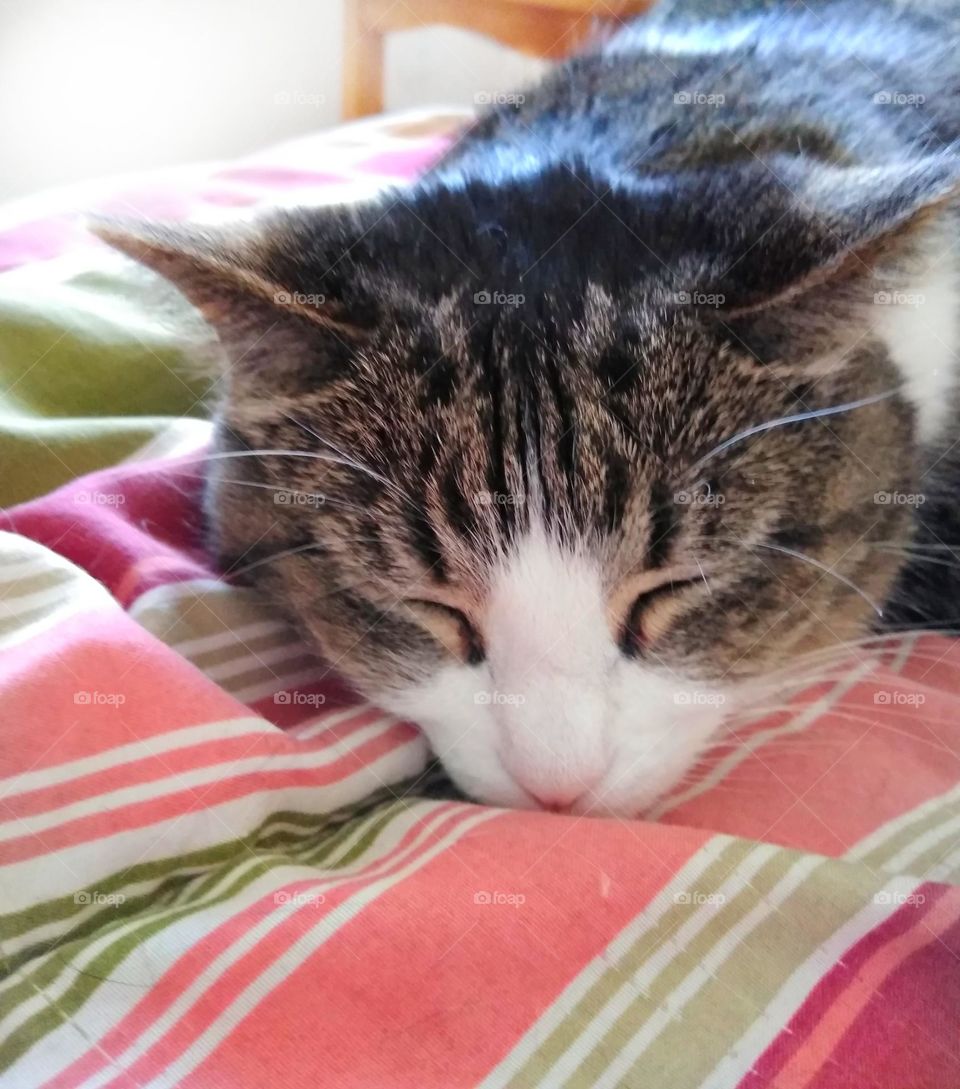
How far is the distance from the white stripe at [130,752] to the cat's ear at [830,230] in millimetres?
531

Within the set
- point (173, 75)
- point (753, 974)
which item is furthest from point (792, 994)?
point (173, 75)

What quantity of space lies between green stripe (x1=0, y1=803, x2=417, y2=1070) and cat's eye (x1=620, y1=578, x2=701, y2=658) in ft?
1.00

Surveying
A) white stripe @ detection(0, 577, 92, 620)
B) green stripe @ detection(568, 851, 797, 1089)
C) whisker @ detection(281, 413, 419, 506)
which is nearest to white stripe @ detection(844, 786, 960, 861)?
green stripe @ detection(568, 851, 797, 1089)

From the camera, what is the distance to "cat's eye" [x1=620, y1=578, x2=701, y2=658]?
86 cm

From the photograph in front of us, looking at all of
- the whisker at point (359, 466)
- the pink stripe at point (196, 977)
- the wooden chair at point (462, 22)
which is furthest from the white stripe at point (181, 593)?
the wooden chair at point (462, 22)

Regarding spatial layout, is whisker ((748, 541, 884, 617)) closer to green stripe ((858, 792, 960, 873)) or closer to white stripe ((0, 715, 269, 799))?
green stripe ((858, 792, 960, 873))

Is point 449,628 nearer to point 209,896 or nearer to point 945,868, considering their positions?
point 209,896

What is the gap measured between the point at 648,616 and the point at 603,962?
1.00 feet

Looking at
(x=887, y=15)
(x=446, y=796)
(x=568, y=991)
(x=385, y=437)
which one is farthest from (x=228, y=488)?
(x=887, y=15)

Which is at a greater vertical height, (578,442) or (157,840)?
(578,442)

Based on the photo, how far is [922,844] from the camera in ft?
2.57

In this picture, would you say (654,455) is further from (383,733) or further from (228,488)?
(228,488)

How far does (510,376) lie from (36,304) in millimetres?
804

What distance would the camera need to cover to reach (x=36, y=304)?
1346mm
